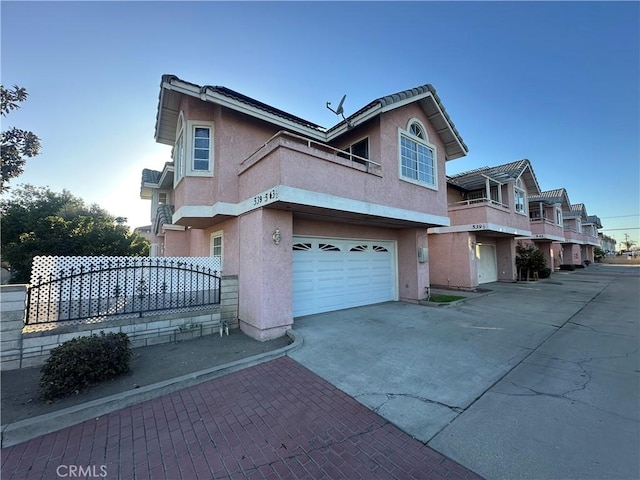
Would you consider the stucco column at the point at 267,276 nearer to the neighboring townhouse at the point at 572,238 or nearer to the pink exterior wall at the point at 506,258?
the pink exterior wall at the point at 506,258

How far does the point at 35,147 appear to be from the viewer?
28.0 ft

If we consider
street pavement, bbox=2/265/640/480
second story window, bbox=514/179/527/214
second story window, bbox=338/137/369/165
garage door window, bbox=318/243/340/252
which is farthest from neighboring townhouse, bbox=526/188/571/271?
garage door window, bbox=318/243/340/252

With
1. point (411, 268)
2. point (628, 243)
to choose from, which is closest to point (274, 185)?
point (411, 268)

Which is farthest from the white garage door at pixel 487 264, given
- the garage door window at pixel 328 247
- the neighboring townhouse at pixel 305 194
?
the garage door window at pixel 328 247

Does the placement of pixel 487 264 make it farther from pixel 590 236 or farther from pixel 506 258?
pixel 590 236

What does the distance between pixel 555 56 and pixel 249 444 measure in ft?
A: 53.5

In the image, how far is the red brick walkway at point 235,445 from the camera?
9.29ft

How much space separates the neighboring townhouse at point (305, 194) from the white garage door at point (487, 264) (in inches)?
374

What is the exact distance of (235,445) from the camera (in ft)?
10.5

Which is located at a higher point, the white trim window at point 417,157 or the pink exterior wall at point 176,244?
the white trim window at point 417,157

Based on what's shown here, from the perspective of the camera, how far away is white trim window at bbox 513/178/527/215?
1967 centimetres

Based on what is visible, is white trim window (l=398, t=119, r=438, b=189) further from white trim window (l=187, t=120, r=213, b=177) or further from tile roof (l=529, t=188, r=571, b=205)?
tile roof (l=529, t=188, r=571, b=205)

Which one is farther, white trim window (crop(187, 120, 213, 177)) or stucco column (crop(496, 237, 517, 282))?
stucco column (crop(496, 237, 517, 282))

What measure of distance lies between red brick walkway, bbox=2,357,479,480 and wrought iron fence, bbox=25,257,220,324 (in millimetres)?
3279
